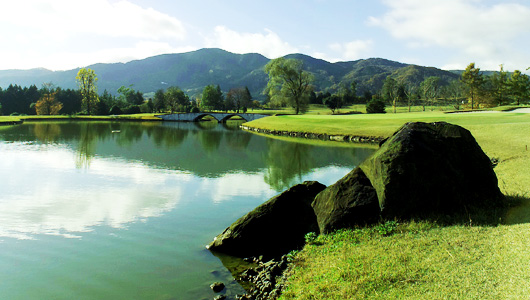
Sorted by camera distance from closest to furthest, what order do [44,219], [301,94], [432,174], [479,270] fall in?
[479,270] < [432,174] < [44,219] < [301,94]

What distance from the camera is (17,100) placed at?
12875 cm

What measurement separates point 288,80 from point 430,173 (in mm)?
89312

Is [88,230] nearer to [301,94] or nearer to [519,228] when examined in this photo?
[519,228]

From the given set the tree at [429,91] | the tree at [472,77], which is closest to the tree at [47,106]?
the tree at [429,91]

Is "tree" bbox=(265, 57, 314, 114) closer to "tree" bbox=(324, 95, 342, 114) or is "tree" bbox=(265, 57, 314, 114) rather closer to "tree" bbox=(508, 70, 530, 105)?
"tree" bbox=(324, 95, 342, 114)

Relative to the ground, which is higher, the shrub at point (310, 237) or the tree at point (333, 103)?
the tree at point (333, 103)

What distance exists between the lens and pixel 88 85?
378 ft

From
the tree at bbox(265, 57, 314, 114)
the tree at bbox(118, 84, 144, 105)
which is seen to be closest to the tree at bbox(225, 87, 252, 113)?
the tree at bbox(118, 84, 144, 105)

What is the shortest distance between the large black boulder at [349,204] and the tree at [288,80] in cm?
8654

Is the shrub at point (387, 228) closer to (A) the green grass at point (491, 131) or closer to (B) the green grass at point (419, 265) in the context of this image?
(B) the green grass at point (419, 265)

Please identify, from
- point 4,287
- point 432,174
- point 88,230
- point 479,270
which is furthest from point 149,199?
point 479,270

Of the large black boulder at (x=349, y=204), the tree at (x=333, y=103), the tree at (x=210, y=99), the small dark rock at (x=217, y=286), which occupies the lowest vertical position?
the small dark rock at (x=217, y=286)

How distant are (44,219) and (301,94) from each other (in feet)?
291

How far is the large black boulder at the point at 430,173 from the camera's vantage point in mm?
10688
